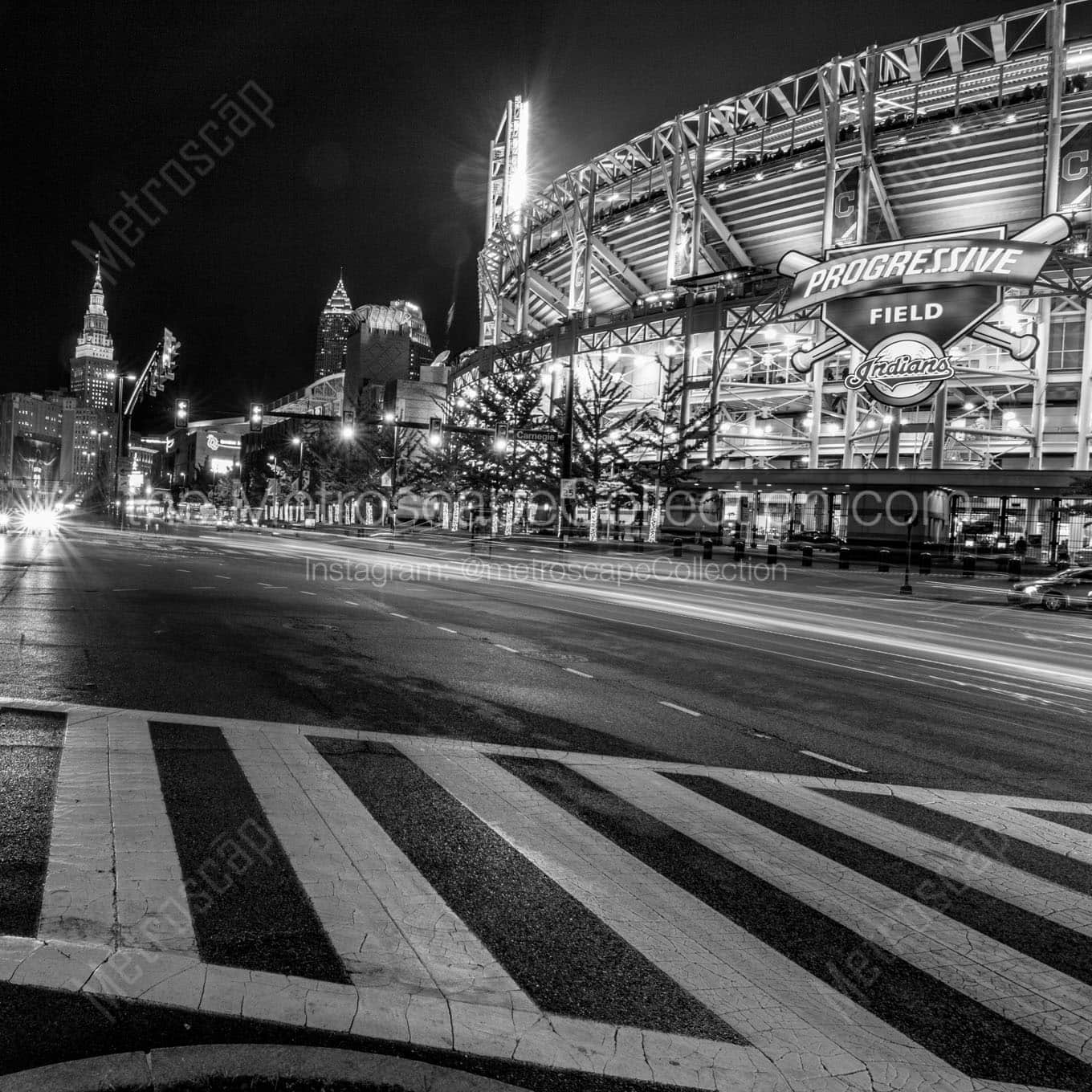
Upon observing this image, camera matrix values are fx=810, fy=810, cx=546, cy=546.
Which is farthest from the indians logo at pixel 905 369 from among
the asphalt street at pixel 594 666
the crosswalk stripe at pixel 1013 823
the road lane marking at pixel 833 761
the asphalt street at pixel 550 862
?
the crosswalk stripe at pixel 1013 823

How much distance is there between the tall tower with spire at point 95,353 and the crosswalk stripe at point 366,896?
130 m

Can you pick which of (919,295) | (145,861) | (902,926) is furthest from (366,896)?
(919,295)

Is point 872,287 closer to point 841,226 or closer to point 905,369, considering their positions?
point 905,369

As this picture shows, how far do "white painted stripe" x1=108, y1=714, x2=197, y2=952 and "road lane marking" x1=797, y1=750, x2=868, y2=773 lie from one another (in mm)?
5247

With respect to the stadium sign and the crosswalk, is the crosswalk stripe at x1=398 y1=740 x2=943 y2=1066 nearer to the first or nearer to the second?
the crosswalk

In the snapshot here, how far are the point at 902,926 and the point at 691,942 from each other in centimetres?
117

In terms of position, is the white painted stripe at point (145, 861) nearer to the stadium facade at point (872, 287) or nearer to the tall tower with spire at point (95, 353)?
the stadium facade at point (872, 287)

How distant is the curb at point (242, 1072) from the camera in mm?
2709

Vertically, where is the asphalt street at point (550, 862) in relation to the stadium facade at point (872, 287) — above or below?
below

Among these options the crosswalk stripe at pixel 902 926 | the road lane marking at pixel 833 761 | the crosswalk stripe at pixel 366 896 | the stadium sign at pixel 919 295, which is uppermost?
the stadium sign at pixel 919 295

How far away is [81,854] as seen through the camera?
4512 mm

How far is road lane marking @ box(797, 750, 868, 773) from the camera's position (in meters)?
6.96

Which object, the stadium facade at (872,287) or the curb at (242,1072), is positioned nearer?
the curb at (242,1072)

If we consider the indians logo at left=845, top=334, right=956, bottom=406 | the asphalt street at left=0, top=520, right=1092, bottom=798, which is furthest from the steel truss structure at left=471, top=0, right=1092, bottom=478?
the asphalt street at left=0, top=520, right=1092, bottom=798
